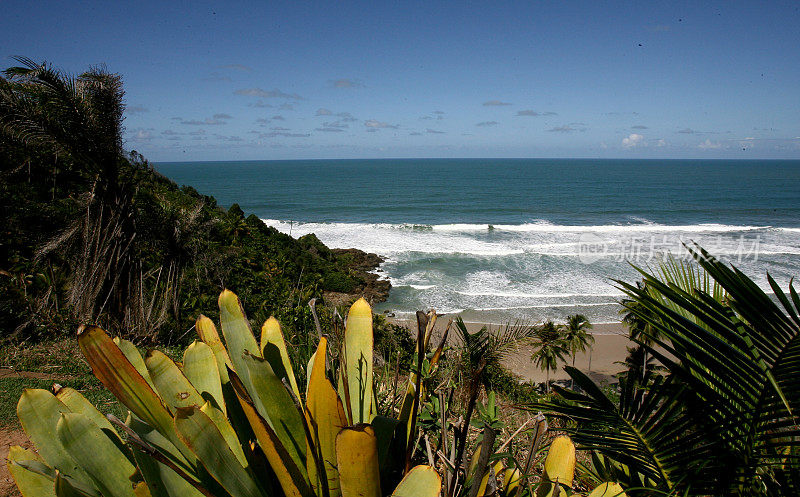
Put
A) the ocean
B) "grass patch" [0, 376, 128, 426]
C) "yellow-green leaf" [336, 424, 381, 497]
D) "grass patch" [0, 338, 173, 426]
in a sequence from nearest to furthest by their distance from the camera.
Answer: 1. "yellow-green leaf" [336, 424, 381, 497]
2. "grass patch" [0, 376, 128, 426]
3. "grass patch" [0, 338, 173, 426]
4. the ocean

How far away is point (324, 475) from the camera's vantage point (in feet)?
4.26

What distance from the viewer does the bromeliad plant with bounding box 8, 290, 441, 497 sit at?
107 centimetres

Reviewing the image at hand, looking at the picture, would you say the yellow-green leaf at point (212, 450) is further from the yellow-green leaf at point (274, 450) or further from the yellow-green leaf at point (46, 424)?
the yellow-green leaf at point (46, 424)

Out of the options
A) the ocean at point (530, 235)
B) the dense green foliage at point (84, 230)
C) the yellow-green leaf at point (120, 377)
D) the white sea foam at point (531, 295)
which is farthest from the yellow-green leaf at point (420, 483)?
the white sea foam at point (531, 295)

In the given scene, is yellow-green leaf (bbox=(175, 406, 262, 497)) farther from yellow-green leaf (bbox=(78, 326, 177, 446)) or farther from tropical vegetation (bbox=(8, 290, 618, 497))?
yellow-green leaf (bbox=(78, 326, 177, 446))

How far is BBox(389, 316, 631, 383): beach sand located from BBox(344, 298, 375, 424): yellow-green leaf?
10.8 m

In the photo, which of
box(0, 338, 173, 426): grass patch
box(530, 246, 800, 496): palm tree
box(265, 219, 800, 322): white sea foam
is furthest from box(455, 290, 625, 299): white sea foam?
box(530, 246, 800, 496): palm tree

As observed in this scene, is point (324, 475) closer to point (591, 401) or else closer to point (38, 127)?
point (591, 401)

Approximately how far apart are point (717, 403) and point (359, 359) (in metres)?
1.22

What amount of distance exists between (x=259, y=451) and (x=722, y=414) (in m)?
1.55

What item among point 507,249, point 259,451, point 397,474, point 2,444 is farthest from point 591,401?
point 507,249

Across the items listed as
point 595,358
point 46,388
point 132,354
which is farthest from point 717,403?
point 595,358

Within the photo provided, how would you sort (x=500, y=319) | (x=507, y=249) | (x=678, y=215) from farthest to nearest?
(x=678, y=215) < (x=507, y=249) < (x=500, y=319)

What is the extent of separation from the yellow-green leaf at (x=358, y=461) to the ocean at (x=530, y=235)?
12.5 ft
